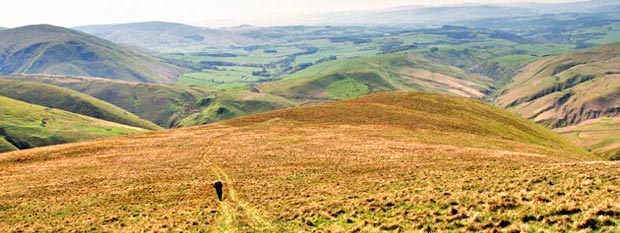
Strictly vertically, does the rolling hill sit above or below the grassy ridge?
above

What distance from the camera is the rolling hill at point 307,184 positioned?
→ 1077 inches

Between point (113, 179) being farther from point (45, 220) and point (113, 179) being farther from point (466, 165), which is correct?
point (466, 165)

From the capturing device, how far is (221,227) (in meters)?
32.8

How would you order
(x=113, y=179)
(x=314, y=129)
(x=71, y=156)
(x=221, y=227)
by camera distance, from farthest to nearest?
(x=314, y=129) < (x=71, y=156) < (x=113, y=179) < (x=221, y=227)

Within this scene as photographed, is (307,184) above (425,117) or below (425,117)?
above

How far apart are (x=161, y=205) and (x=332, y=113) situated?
68627 mm

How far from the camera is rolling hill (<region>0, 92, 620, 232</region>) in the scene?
27.3m

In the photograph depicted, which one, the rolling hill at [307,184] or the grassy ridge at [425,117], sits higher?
the rolling hill at [307,184]

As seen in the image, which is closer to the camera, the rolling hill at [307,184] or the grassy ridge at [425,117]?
the rolling hill at [307,184]

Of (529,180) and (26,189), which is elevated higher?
(529,180)

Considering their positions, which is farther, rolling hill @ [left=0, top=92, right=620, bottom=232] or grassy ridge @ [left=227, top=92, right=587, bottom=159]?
grassy ridge @ [left=227, top=92, right=587, bottom=159]

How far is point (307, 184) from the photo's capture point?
1738 inches

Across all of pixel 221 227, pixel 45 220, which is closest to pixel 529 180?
pixel 221 227

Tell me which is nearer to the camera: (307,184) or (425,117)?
(307,184)
